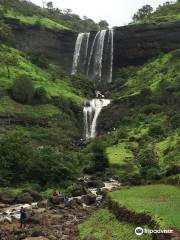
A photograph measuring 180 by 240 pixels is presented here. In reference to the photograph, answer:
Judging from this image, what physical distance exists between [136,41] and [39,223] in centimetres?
9812

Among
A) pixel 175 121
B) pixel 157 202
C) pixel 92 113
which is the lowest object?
pixel 92 113

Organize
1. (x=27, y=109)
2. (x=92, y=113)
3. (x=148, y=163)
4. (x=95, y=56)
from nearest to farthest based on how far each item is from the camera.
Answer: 1. (x=148, y=163)
2. (x=27, y=109)
3. (x=92, y=113)
4. (x=95, y=56)

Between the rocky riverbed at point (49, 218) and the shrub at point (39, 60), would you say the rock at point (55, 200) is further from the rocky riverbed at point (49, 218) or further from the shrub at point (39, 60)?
the shrub at point (39, 60)

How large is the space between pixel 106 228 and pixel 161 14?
437 feet

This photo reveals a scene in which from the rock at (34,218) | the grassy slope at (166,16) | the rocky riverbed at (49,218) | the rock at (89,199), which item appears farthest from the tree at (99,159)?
the grassy slope at (166,16)

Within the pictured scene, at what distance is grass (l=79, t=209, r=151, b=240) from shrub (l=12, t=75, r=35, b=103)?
6119 cm

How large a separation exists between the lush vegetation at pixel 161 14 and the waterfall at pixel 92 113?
37790 millimetres

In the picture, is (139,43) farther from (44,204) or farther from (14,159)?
(44,204)

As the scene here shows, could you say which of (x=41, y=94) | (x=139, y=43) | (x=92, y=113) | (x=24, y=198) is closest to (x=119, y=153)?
(x=24, y=198)

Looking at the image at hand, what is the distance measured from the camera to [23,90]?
3930 inches

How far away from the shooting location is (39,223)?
133 feet

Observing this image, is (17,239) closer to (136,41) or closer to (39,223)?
(39,223)

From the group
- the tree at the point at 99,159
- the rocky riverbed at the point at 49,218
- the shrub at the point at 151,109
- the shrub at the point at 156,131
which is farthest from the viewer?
the shrub at the point at 151,109

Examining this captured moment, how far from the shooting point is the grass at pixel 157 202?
3016 cm
